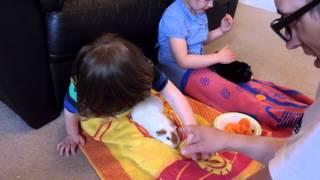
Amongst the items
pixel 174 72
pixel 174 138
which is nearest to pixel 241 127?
pixel 174 138

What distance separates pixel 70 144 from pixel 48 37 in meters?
0.35

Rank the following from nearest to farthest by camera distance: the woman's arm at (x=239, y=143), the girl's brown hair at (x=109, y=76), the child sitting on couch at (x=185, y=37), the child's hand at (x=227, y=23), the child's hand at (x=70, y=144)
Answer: the woman's arm at (x=239, y=143) → the girl's brown hair at (x=109, y=76) → the child's hand at (x=70, y=144) → the child sitting on couch at (x=185, y=37) → the child's hand at (x=227, y=23)

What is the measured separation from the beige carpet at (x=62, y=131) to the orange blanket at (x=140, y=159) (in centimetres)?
6

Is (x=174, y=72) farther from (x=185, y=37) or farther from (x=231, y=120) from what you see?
(x=231, y=120)

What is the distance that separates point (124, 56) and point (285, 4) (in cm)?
47

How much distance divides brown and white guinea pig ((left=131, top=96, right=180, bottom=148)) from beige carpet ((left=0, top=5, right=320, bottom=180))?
0.72 ft

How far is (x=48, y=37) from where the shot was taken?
112 cm

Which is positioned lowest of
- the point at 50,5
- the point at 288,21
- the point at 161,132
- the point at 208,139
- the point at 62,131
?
the point at 62,131

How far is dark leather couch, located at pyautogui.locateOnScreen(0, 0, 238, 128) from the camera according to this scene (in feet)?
3.42

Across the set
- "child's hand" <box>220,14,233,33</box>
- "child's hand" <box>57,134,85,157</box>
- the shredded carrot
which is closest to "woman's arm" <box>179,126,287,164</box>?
the shredded carrot

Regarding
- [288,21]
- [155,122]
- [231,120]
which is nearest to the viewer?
[288,21]

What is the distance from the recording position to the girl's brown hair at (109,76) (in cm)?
93

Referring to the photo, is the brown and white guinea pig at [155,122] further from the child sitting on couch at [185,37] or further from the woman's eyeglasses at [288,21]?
the woman's eyeglasses at [288,21]

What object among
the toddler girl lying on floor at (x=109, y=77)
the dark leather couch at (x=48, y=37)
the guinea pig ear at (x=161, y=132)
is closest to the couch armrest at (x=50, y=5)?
the dark leather couch at (x=48, y=37)
